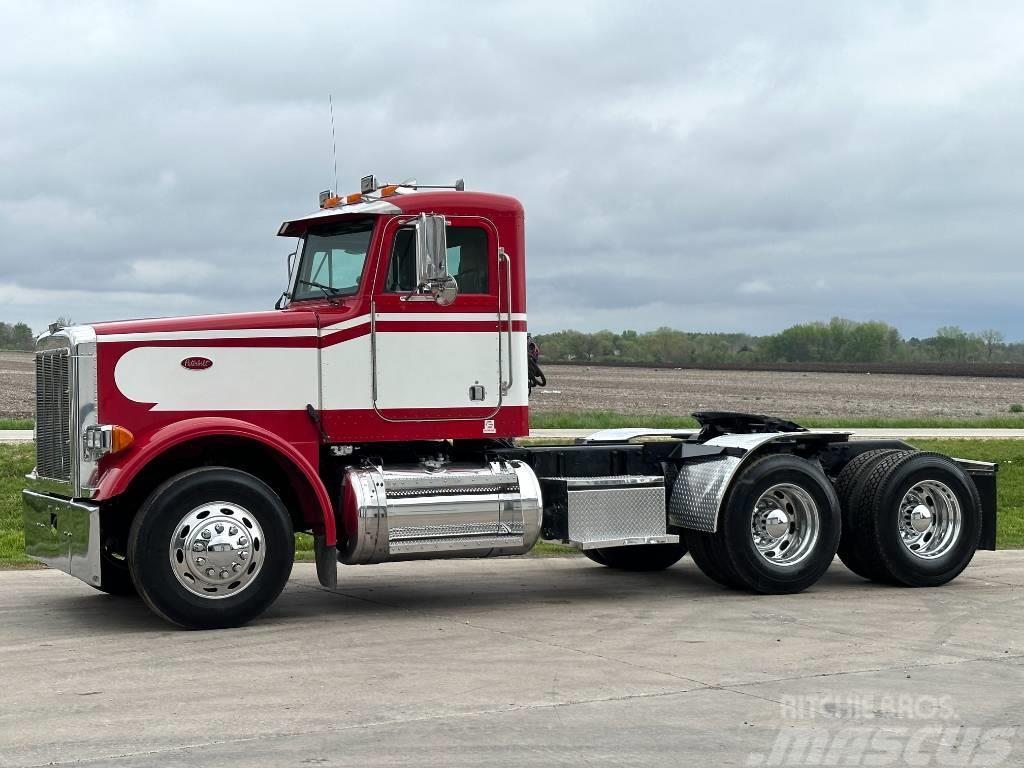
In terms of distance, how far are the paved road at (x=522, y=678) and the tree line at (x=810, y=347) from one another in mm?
117404

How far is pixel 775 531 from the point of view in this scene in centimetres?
1196

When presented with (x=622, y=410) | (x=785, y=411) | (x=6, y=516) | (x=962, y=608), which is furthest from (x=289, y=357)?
(x=785, y=411)

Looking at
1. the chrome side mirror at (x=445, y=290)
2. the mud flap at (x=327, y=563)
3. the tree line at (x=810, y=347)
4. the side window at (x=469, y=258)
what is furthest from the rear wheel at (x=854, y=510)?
the tree line at (x=810, y=347)

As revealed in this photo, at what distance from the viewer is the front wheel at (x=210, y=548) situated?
9898 mm

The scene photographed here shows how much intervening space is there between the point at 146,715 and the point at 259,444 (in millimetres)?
3386

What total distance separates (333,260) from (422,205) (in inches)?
33.6

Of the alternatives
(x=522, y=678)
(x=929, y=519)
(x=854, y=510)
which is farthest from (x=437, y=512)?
(x=929, y=519)

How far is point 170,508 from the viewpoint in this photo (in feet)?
32.6

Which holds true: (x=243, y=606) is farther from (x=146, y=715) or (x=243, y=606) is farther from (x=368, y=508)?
(x=146, y=715)

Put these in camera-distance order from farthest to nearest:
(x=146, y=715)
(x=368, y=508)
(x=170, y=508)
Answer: (x=368, y=508), (x=170, y=508), (x=146, y=715)

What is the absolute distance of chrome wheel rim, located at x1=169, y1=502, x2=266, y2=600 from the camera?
32.8ft

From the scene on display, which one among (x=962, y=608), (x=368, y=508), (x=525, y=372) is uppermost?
(x=525, y=372)

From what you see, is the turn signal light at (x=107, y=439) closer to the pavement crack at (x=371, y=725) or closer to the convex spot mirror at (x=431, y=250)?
the convex spot mirror at (x=431, y=250)

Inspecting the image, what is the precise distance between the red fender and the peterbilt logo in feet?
1.27
